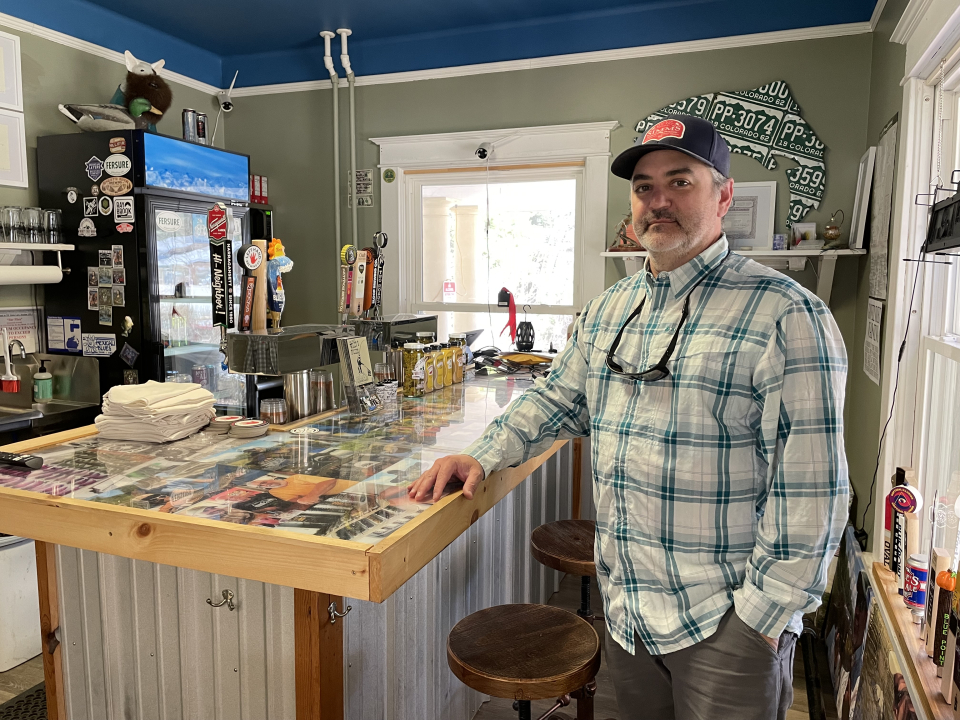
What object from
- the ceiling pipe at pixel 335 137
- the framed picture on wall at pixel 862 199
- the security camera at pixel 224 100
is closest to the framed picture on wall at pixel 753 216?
the framed picture on wall at pixel 862 199

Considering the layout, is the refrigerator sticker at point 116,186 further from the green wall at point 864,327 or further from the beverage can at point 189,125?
the green wall at point 864,327

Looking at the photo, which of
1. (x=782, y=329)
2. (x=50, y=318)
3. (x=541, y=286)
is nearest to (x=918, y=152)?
(x=782, y=329)

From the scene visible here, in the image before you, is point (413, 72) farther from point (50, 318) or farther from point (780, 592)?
point (780, 592)

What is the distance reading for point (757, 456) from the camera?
132cm

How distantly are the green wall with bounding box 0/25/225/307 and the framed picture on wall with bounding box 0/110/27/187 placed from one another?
35 millimetres

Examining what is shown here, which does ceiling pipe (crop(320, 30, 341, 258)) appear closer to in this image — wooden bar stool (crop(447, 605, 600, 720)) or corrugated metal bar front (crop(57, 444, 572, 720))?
corrugated metal bar front (crop(57, 444, 572, 720))

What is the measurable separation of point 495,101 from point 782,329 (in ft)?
11.8

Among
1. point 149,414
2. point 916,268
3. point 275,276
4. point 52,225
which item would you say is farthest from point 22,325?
point 916,268

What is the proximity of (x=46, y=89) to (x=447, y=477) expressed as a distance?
3.51m

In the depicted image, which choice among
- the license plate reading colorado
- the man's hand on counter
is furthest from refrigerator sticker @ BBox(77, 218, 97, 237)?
the license plate reading colorado

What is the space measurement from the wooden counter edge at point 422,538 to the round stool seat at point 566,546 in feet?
1.56

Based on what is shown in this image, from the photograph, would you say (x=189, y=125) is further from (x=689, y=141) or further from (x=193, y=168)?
(x=689, y=141)

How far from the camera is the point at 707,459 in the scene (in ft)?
4.29

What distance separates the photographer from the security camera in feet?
16.4
